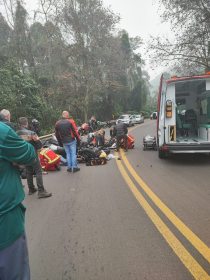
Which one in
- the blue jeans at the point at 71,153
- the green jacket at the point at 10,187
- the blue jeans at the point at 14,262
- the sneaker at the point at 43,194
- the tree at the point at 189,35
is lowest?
the sneaker at the point at 43,194

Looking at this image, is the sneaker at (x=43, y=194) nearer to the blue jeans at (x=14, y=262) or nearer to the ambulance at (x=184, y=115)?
the ambulance at (x=184, y=115)

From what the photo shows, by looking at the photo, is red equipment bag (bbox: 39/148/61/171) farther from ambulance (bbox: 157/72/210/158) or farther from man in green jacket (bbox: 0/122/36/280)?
man in green jacket (bbox: 0/122/36/280)

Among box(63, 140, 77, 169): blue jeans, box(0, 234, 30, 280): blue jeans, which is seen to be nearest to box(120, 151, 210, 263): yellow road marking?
box(0, 234, 30, 280): blue jeans

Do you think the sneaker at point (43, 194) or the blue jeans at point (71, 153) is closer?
the sneaker at point (43, 194)

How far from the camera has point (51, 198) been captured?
24.7ft

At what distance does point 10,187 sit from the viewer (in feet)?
8.13

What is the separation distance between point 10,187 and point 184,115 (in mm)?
12416

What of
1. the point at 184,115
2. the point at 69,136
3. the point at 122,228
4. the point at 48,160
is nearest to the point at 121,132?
the point at 184,115

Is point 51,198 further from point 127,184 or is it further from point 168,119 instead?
point 168,119

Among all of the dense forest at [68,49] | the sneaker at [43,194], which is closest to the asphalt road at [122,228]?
the sneaker at [43,194]

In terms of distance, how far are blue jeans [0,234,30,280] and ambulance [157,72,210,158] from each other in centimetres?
890

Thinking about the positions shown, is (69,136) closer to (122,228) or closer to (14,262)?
(122,228)

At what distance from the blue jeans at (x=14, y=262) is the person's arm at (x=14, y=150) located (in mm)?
550

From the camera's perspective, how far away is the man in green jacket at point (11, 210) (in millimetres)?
2404
